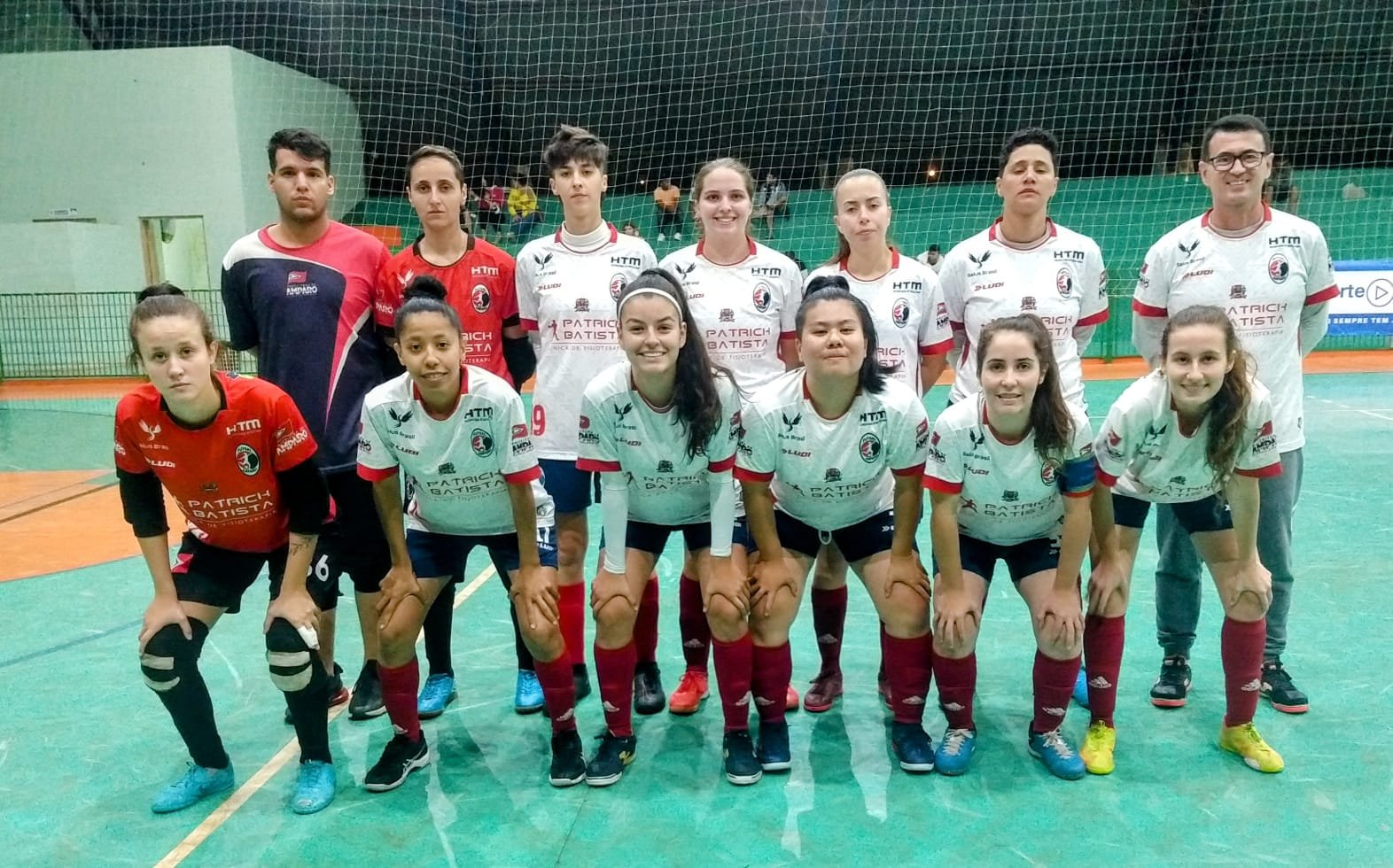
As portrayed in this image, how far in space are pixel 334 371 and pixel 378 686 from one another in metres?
1.10

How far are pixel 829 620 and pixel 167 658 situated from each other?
6.63 ft

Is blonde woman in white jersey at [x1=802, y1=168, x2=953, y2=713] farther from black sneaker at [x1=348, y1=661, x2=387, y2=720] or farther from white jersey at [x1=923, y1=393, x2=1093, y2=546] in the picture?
black sneaker at [x1=348, y1=661, x2=387, y2=720]

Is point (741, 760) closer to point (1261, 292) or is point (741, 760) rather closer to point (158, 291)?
point (158, 291)

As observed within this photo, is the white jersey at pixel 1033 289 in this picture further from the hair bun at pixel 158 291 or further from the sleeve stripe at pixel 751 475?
the hair bun at pixel 158 291

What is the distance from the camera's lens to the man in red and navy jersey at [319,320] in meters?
3.11

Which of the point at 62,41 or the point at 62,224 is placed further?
the point at 62,41

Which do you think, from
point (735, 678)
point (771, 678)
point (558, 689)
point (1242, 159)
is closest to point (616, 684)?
point (558, 689)

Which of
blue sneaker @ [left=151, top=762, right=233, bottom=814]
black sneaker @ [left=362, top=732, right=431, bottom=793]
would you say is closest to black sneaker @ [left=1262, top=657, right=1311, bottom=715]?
black sneaker @ [left=362, top=732, right=431, bottom=793]

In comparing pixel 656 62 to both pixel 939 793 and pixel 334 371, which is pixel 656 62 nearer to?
pixel 334 371

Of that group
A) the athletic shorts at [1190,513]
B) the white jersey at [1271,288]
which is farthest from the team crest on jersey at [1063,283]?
the athletic shorts at [1190,513]

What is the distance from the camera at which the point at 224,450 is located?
2678mm

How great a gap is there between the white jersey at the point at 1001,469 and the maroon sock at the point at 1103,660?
1.19ft

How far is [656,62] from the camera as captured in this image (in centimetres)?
1520

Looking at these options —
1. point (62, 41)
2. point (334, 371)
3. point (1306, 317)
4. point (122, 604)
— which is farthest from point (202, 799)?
point (62, 41)
